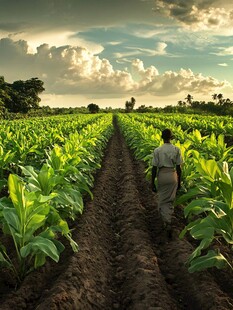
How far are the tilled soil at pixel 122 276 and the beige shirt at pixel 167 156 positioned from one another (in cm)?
100

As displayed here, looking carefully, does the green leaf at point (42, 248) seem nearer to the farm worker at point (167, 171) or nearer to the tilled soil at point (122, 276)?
the tilled soil at point (122, 276)

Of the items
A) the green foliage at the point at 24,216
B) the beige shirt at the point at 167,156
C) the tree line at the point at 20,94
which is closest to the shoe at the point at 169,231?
the beige shirt at the point at 167,156

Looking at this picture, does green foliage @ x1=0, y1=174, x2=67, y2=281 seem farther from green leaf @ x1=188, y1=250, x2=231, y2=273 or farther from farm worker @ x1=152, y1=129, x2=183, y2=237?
farm worker @ x1=152, y1=129, x2=183, y2=237

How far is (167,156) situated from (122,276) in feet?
6.14

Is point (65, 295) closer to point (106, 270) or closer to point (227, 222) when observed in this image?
point (106, 270)

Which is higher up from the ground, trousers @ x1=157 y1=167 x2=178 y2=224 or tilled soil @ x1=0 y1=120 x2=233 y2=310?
trousers @ x1=157 y1=167 x2=178 y2=224

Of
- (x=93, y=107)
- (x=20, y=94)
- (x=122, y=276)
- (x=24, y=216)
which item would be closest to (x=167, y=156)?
(x=122, y=276)

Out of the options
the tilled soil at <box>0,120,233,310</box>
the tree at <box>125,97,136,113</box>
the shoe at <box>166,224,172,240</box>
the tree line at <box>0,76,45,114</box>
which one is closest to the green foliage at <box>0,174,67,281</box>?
the tilled soil at <box>0,120,233,310</box>

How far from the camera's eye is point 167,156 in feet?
18.1

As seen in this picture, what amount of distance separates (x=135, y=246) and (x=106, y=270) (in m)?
0.66

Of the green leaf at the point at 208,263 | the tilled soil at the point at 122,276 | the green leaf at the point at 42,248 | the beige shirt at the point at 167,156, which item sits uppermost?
the beige shirt at the point at 167,156

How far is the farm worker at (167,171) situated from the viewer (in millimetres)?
5504

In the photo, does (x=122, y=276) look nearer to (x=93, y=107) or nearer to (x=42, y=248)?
(x=42, y=248)

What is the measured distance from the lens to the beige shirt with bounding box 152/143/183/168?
550 centimetres
